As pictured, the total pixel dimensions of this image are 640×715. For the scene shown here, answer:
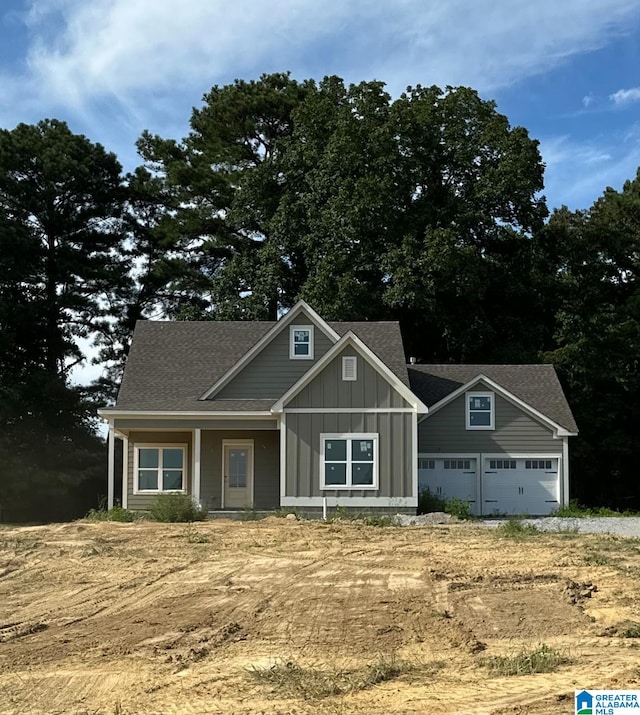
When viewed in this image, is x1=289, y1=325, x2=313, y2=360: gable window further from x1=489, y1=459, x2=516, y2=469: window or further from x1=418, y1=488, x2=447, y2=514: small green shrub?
x1=489, y1=459, x2=516, y2=469: window

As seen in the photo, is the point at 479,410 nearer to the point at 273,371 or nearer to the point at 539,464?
the point at 539,464

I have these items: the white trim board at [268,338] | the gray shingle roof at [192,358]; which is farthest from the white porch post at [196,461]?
the white trim board at [268,338]

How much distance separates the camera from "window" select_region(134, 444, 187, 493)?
28.3 meters

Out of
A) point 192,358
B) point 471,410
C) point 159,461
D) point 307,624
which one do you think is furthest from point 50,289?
point 307,624

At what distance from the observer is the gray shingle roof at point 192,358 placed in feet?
91.5

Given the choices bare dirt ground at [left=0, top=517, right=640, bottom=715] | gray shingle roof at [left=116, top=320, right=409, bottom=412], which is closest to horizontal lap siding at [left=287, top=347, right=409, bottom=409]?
gray shingle roof at [left=116, top=320, right=409, bottom=412]

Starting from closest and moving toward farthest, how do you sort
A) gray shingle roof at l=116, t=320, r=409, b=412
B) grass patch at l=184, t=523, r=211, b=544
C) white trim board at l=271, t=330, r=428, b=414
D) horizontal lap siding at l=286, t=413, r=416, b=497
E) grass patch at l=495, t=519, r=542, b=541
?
grass patch at l=184, t=523, r=211, b=544 < grass patch at l=495, t=519, r=542, b=541 < white trim board at l=271, t=330, r=428, b=414 < horizontal lap siding at l=286, t=413, r=416, b=497 < gray shingle roof at l=116, t=320, r=409, b=412

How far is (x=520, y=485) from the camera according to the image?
96.4 feet

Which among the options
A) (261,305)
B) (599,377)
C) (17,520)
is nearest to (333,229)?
(261,305)

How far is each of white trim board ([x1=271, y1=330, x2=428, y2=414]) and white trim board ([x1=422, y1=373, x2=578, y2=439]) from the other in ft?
13.2

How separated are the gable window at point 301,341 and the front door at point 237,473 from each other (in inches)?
121

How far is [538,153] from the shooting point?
40562mm

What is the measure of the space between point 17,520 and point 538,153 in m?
26.7

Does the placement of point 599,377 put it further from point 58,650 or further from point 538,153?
point 58,650
